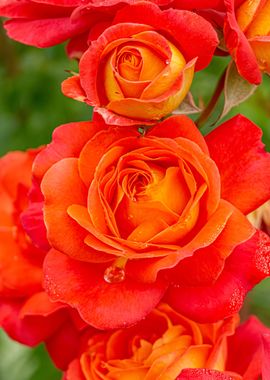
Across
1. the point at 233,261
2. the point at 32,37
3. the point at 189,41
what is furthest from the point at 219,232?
the point at 32,37

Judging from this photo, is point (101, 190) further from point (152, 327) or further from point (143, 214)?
point (152, 327)

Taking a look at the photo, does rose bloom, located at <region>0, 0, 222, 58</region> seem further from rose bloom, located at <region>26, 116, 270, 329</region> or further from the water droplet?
the water droplet

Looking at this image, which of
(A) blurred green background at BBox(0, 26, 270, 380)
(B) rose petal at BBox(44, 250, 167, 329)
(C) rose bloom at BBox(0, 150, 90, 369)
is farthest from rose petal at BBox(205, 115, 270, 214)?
(A) blurred green background at BBox(0, 26, 270, 380)

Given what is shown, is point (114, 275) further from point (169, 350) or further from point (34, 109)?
point (34, 109)

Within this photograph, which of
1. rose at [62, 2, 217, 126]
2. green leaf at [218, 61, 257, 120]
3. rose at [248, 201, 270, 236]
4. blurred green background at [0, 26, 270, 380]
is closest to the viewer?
rose at [62, 2, 217, 126]

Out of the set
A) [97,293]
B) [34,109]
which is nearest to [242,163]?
[97,293]

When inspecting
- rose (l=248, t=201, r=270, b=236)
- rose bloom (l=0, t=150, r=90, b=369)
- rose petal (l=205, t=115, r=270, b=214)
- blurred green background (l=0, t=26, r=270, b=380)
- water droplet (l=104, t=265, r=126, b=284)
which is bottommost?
blurred green background (l=0, t=26, r=270, b=380)
